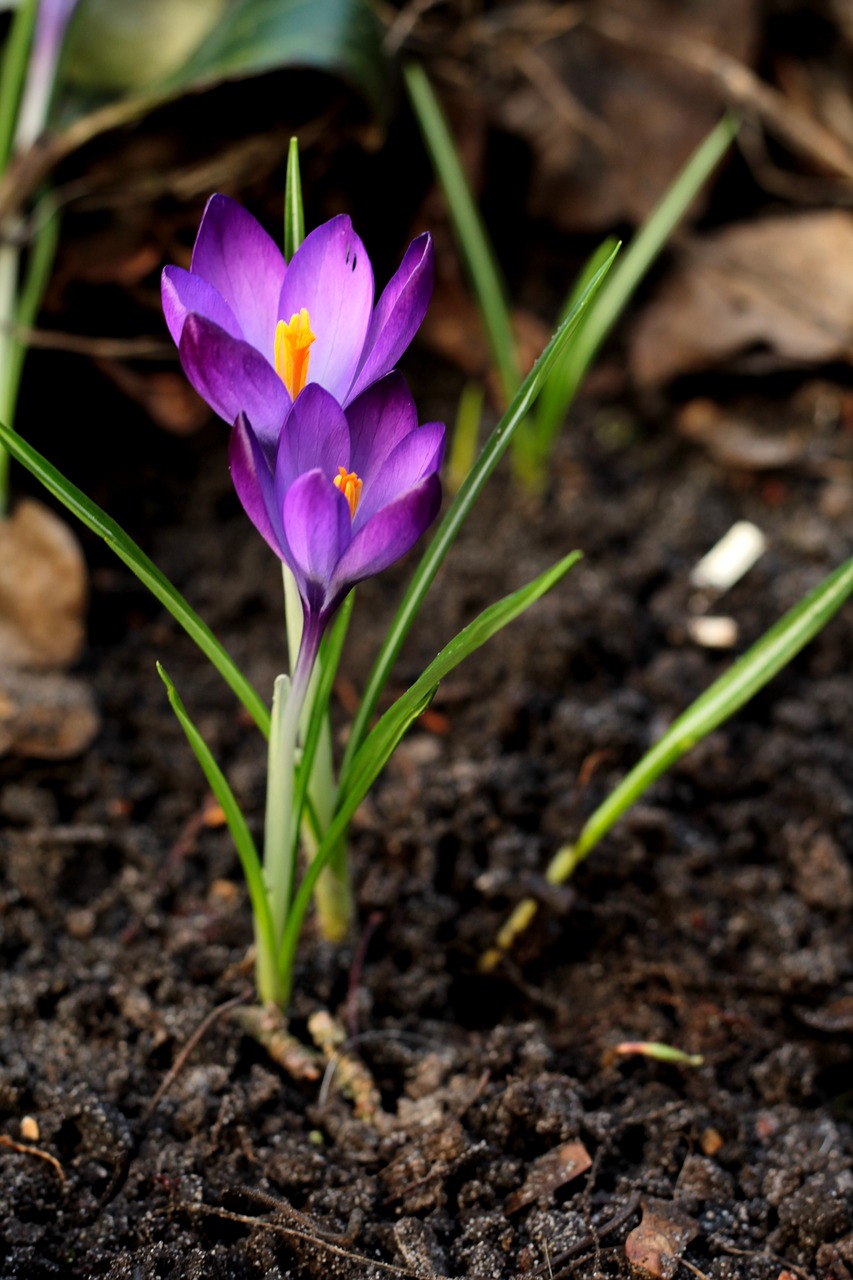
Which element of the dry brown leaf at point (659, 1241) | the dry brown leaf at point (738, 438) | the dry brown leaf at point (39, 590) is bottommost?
the dry brown leaf at point (659, 1241)

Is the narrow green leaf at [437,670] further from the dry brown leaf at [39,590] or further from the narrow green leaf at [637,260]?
the narrow green leaf at [637,260]

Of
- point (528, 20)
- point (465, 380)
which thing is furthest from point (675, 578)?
point (528, 20)

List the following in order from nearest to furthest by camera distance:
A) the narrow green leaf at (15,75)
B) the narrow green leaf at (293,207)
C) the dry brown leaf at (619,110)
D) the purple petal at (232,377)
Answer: the purple petal at (232,377) → the narrow green leaf at (293,207) → the narrow green leaf at (15,75) → the dry brown leaf at (619,110)

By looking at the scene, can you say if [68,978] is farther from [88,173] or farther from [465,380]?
[465,380]

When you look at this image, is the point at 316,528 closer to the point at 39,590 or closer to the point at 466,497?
the point at 466,497

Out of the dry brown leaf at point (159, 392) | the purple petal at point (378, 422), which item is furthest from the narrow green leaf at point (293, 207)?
the dry brown leaf at point (159, 392)
